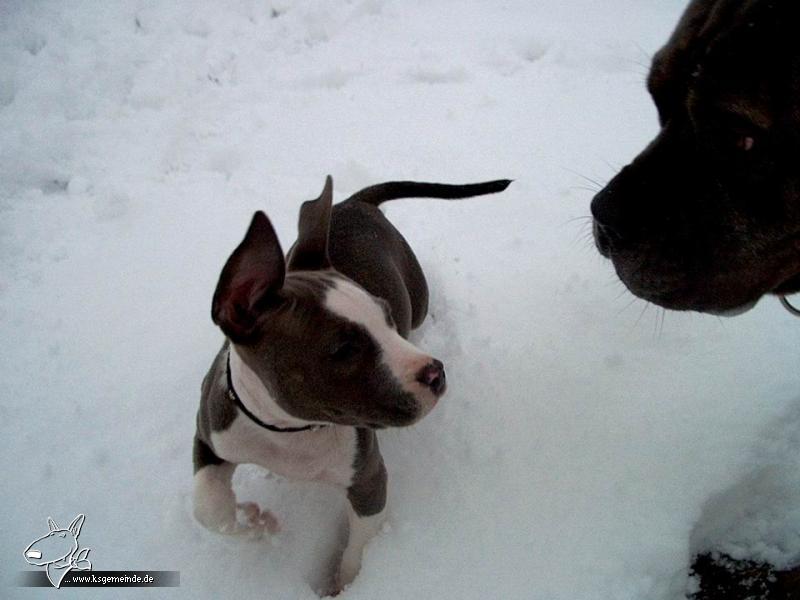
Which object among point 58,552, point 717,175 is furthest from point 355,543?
point 717,175

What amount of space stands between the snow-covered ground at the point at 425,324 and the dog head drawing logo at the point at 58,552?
0.05m

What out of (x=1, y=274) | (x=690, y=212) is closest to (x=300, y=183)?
(x=1, y=274)

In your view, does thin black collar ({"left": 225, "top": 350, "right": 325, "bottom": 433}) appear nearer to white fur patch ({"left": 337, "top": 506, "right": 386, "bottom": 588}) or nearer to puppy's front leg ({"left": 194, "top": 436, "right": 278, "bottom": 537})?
puppy's front leg ({"left": 194, "top": 436, "right": 278, "bottom": 537})

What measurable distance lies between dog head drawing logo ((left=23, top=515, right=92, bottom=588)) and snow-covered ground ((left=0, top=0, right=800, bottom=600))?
5 centimetres

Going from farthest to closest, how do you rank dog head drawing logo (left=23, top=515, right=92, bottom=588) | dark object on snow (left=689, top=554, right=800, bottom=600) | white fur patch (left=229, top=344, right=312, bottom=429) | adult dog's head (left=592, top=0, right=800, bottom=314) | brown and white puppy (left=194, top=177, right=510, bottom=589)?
dog head drawing logo (left=23, top=515, right=92, bottom=588) < dark object on snow (left=689, top=554, right=800, bottom=600) < white fur patch (left=229, top=344, right=312, bottom=429) < brown and white puppy (left=194, top=177, right=510, bottom=589) < adult dog's head (left=592, top=0, right=800, bottom=314)

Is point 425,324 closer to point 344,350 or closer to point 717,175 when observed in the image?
point 344,350

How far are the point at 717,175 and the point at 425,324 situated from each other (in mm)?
1997

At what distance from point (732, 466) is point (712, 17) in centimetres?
187

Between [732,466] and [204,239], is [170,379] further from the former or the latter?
[732,466]

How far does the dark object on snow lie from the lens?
2.12 metres

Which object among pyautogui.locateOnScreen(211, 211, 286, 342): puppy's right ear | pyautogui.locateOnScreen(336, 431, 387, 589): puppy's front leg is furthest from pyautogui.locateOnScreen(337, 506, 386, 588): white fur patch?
pyautogui.locateOnScreen(211, 211, 286, 342): puppy's right ear

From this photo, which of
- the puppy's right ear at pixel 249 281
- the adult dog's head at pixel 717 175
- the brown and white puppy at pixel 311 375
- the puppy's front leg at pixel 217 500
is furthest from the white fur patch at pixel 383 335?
the puppy's front leg at pixel 217 500

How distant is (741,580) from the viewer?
2.20 m

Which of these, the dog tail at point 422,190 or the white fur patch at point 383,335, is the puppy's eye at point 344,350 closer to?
the white fur patch at point 383,335
